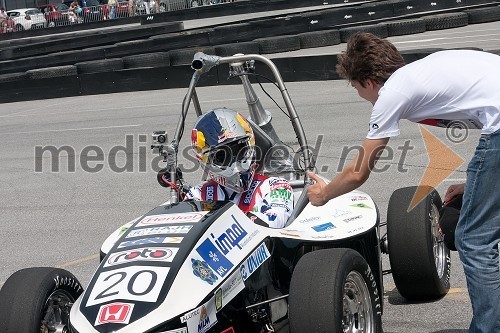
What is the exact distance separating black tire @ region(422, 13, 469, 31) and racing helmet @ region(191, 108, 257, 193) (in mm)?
17816

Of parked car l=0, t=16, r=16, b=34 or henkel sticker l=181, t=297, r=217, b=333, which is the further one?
parked car l=0, t=16, r=16, b=34

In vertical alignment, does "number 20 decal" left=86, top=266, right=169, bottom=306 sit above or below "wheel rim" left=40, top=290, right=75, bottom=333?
above

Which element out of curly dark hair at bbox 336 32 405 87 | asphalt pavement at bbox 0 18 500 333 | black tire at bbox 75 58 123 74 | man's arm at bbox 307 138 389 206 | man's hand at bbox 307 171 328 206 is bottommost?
asphalt pavement at bbox 0 18 500 333

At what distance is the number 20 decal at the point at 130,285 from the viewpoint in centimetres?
386

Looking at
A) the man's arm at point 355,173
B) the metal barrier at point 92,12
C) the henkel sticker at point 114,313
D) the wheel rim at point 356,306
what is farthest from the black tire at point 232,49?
the metal barrier at point 92,12

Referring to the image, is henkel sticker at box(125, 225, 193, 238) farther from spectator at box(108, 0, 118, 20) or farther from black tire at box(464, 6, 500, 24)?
spectator at box(108, 0, 118, 20)

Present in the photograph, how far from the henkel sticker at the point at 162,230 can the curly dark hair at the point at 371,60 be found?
1144 millimetres

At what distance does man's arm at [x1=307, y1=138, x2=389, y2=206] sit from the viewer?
387 cm

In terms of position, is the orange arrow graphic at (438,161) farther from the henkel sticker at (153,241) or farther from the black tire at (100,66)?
the black tire at (100,66)

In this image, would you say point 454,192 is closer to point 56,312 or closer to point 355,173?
point 355,173

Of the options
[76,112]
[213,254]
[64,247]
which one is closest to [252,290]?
[213,254]

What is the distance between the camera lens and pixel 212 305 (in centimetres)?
395

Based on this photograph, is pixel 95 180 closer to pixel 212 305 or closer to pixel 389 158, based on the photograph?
pixel 389 158

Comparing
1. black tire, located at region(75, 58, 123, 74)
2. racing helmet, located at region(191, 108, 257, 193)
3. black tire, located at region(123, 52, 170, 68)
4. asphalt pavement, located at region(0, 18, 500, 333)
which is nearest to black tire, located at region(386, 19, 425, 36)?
asphalt pavement, located at region(0, 18, 500, 333)
